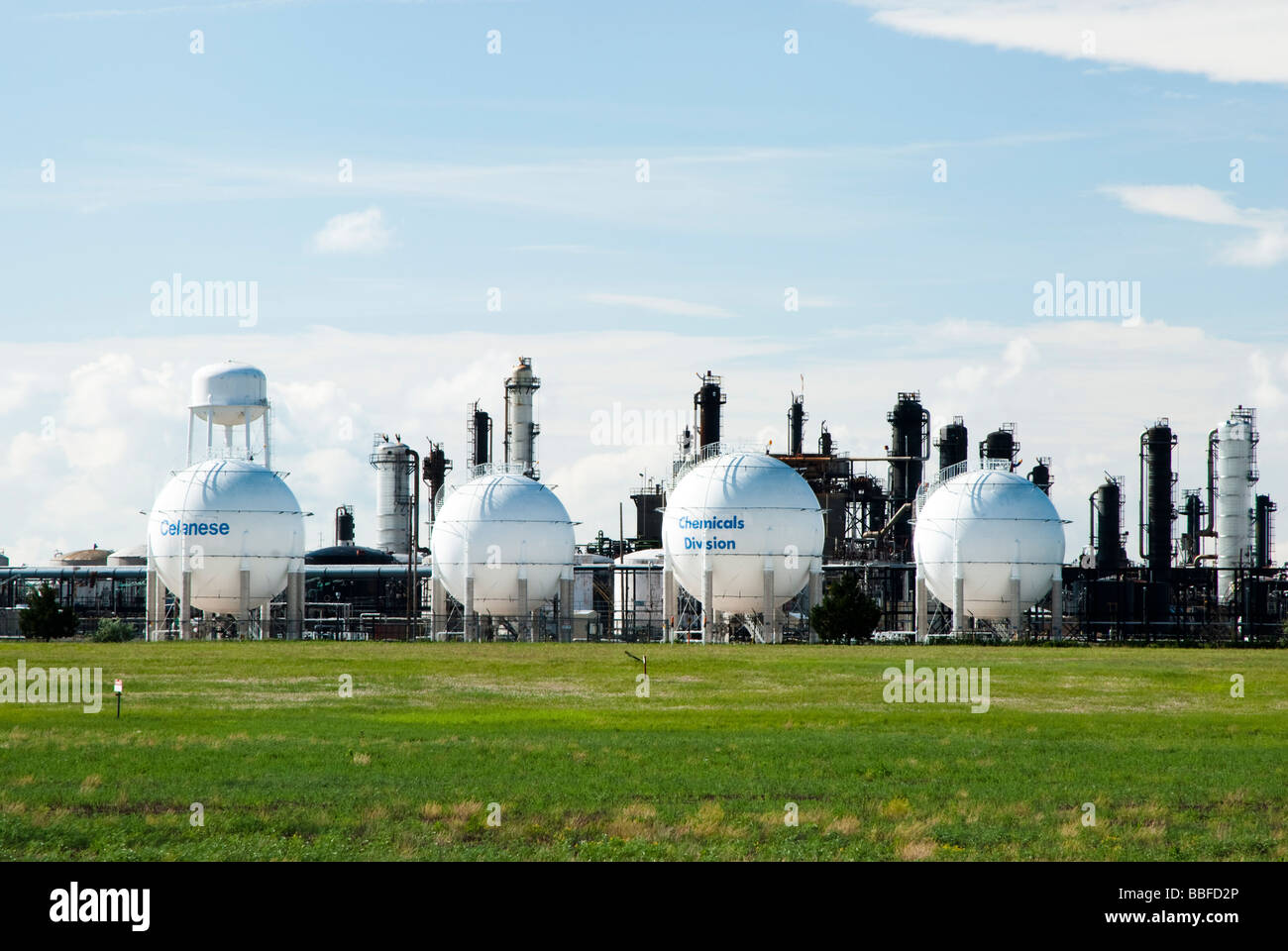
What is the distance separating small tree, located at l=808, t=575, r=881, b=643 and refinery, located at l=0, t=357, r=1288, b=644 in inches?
262

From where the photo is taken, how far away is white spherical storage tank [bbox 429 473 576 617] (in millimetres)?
75938

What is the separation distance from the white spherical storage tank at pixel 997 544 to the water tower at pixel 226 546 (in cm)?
3310

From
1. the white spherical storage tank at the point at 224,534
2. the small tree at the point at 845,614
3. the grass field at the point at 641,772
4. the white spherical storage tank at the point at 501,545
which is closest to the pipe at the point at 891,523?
the white spherical storage tank at the point at 501,545

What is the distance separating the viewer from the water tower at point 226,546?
249 ft

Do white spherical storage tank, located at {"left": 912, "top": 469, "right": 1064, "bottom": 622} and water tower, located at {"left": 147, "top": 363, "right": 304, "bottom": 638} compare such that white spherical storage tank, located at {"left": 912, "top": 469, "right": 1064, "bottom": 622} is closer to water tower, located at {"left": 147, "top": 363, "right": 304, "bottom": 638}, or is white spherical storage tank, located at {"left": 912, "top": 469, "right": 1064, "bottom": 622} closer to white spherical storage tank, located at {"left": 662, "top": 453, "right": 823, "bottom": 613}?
white spherical storage tank, located at {"left": 662, "top": 453, "right": 823, "bottom": 613}

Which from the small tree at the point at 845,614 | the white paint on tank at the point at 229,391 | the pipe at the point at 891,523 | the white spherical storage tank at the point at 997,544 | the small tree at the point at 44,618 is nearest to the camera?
the small tree at the point at 845,614

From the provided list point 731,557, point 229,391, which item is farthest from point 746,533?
point 229,391

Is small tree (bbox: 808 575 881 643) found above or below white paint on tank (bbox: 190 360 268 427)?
below

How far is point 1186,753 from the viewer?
73.0ft

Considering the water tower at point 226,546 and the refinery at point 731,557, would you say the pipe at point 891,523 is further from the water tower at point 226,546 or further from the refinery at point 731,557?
the water tower at point 226,546

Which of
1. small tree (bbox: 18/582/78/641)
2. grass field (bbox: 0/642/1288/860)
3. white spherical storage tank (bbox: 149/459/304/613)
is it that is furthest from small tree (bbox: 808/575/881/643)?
small tree (bbox: 18/582/78/641)

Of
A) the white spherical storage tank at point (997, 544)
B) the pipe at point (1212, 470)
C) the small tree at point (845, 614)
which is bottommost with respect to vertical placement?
the small tree at point (845, 614)
